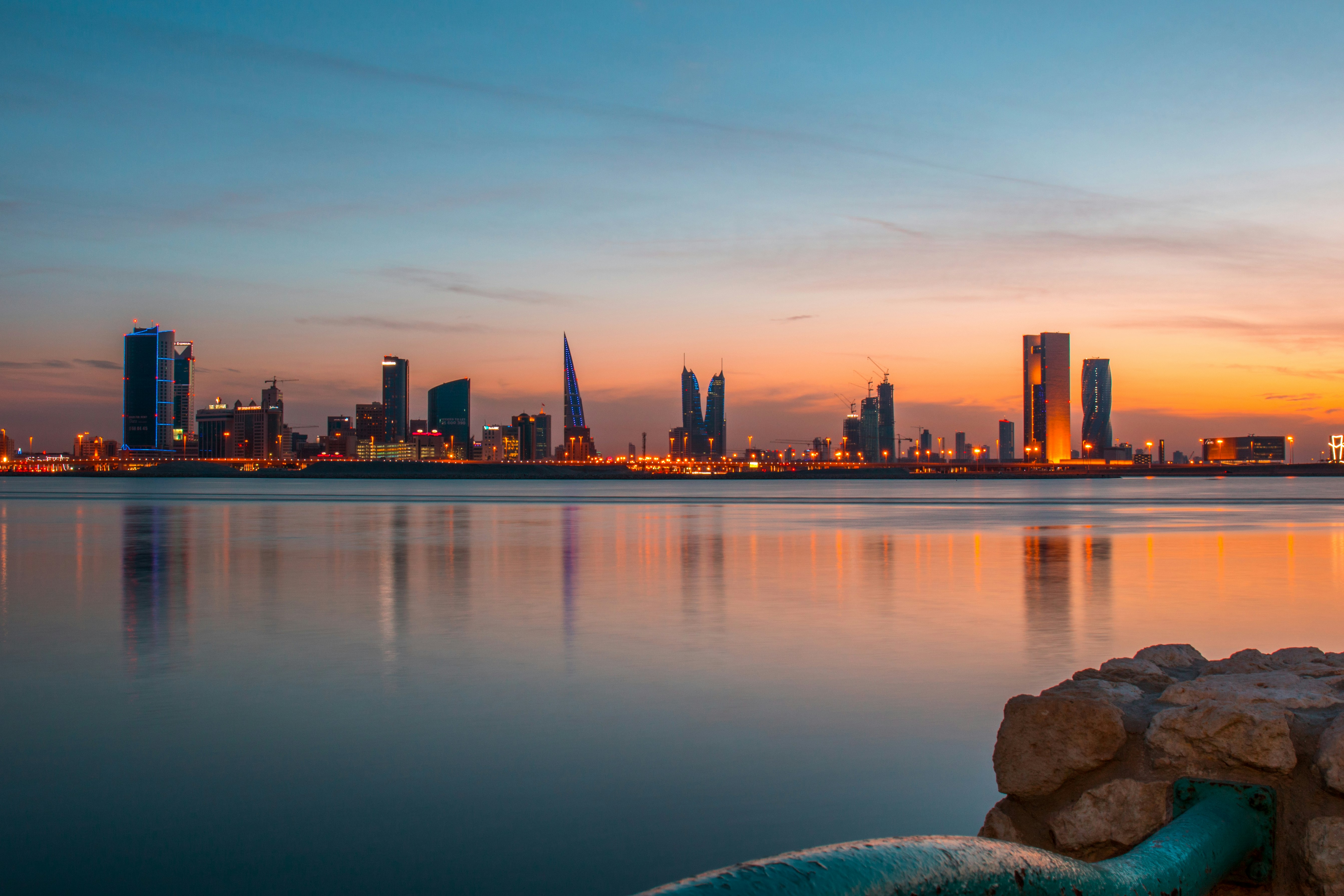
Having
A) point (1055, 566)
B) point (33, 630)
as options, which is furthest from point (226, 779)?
point (1055, 566)

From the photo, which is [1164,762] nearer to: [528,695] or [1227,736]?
[1227,736]

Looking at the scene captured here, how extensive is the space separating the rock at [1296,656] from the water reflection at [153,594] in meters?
10.5

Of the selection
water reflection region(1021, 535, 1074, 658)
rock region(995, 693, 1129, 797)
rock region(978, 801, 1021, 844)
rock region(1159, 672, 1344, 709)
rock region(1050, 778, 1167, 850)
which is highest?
rock region(1159, 672, 1344, 709)

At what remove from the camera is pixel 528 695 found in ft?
31.5

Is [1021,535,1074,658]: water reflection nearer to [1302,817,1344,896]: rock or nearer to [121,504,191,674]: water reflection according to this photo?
[1302,817,1344,896]: rock

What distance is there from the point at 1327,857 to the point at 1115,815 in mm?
823

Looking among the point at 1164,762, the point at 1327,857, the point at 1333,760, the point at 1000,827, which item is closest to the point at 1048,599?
the point at 1000,827

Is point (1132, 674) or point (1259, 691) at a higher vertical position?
point (1259, 691)

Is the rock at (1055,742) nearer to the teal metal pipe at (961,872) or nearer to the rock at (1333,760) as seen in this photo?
the rock at (1333,760)

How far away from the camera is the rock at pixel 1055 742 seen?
4793 mm

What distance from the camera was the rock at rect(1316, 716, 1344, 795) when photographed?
13.6 ft

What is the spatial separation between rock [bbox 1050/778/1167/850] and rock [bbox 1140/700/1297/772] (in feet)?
0.66

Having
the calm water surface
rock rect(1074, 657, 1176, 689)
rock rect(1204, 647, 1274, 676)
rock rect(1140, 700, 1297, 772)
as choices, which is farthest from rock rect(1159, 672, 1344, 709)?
the calm water surface

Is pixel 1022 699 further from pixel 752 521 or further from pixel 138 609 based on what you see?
pixel 752 521
